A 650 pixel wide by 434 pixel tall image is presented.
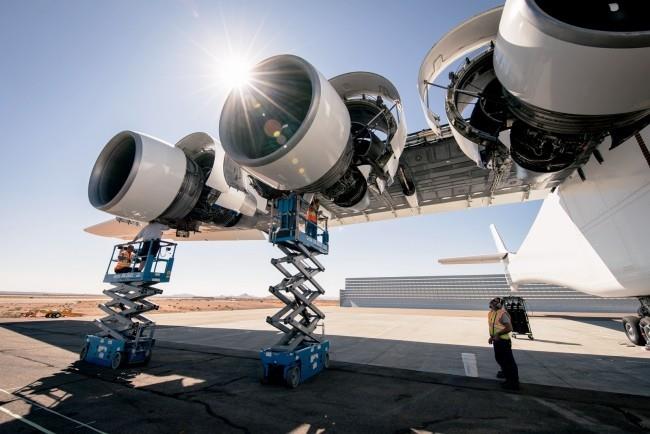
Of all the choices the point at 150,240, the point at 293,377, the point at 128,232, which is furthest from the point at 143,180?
the point at 128,232

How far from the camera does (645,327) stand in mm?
8898

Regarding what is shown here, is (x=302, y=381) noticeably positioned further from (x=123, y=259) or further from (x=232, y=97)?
(x=123, y=259)

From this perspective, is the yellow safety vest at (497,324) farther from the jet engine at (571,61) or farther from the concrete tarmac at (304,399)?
the jet engine at (571,61)

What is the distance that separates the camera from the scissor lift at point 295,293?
5332 mm

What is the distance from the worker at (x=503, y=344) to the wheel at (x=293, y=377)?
390cm

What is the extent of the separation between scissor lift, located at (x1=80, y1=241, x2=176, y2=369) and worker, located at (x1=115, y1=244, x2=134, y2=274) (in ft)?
0.19

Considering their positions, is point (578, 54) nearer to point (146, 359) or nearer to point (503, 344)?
point (503, 344)

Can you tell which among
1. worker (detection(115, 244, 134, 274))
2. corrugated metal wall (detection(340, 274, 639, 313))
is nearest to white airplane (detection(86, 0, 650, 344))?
worker (detection(115, 244, 134, 274))

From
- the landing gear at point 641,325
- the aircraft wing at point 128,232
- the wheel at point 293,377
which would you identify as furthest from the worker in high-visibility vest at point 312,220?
the landing gear at point 641,325

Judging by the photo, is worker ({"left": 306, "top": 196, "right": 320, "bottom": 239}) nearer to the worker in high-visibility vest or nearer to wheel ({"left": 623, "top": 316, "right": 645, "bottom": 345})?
the worker in high-visibility vest

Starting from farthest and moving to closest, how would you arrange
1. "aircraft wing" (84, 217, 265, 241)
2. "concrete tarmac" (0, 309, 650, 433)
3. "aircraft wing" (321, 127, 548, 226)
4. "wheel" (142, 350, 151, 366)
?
1. "aircraft wing" (84, 217, 265, 241)
2. "aircraft wing" (321, 127, 548, 226)
3. "wheel" (142, 350, 151, 366)
4. "concrete tarmac" (0, 309, 650, 433)

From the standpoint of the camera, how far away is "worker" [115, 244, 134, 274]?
25.5 ft

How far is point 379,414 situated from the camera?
379 centimetres

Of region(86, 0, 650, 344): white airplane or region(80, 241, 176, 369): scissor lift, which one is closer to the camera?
region(86, 0, 650, 344): white airplane
